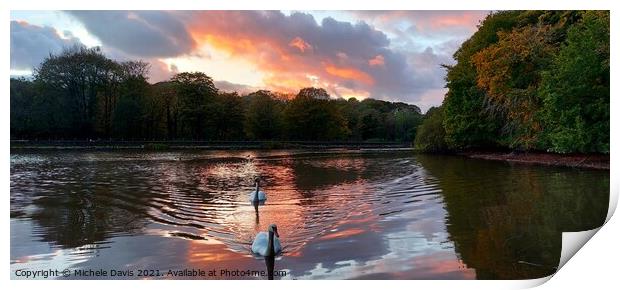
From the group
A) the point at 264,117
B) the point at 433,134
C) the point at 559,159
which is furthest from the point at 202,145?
the point at 559,159

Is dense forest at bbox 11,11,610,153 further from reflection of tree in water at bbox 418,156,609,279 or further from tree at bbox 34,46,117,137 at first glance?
reflection of tree in water at bbox 418,156,609,279

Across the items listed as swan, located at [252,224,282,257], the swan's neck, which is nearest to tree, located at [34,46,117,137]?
swan, located at [252,224,282,257]

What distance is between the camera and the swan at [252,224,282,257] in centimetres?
764

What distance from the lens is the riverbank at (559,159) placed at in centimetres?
1964

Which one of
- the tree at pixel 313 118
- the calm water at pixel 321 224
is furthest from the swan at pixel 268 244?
the tree at pixel 313 118

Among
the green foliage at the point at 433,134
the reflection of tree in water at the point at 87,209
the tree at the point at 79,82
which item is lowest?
the reflection of tree in water at the point at 87,209

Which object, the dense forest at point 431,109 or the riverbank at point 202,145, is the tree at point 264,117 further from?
the riverbank at point 202,145

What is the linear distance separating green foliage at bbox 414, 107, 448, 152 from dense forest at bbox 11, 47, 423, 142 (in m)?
4.50

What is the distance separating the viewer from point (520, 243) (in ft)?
26.7

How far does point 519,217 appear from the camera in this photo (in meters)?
10.2

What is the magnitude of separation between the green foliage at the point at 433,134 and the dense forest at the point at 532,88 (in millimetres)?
78

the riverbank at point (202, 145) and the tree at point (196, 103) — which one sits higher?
the tree at point (196, 103)

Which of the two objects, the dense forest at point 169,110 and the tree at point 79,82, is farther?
the dense forest at point 169,110
